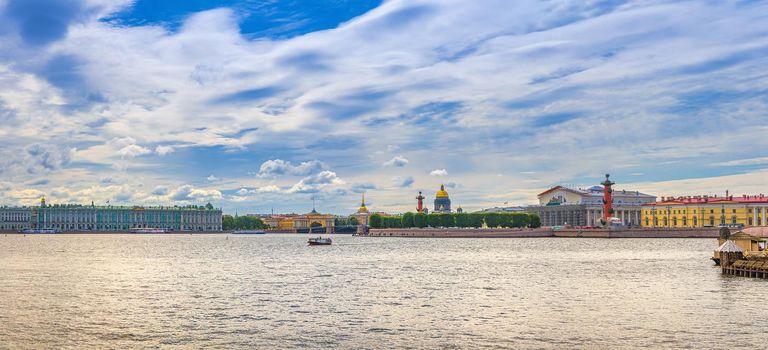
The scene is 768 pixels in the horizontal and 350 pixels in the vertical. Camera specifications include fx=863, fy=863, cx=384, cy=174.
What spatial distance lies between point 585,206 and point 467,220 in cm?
2256

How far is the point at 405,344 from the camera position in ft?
66.1

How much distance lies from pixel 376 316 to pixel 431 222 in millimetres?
126437

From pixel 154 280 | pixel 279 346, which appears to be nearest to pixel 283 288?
pixel 154 280

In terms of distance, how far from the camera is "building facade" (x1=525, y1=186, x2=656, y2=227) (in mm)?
151125

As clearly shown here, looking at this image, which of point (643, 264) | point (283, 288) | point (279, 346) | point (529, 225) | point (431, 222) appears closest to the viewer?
point (279, 346)

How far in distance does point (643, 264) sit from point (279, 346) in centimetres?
3450

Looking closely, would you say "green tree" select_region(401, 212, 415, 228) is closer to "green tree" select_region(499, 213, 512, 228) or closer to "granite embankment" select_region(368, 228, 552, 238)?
"granite embankment" select_region(368, 228, 552, 238)

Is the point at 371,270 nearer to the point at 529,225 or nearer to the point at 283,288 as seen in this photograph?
the point at 283,288

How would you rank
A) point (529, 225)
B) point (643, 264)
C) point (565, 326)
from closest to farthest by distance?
point (565, 326) < point (643, 264) < point (529, 225)

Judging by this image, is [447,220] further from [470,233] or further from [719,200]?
[719,200]

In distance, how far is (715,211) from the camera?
125750 mm

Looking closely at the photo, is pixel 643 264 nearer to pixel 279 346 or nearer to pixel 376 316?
pixel 376 316

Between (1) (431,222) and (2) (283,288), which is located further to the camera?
(1) (431,222)

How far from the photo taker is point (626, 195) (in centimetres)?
15625
